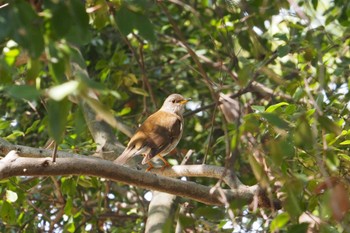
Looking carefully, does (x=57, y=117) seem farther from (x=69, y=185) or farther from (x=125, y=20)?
(x=69, y=185)

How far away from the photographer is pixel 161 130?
6234 millimetres

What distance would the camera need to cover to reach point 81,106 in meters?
2.12

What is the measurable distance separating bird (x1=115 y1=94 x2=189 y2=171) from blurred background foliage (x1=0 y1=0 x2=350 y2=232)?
0.20 metres

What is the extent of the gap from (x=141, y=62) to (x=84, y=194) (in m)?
1.74

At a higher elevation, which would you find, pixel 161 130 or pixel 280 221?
pixel 161 130

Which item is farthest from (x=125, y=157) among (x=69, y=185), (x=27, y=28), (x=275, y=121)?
(x=27, y=28)

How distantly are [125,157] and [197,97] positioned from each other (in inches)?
107

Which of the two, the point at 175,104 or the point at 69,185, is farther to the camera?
the point at 175,104

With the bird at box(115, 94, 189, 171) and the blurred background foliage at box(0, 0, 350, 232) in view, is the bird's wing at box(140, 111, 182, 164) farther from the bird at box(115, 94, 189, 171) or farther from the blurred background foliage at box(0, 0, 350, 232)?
the blurred background foliage at box(0, 0, 350, 232)

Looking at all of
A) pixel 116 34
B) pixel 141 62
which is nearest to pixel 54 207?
pixel 141 62

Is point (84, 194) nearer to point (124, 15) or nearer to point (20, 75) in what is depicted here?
point (20, 75)

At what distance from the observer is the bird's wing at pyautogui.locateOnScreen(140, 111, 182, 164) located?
5.89 meters

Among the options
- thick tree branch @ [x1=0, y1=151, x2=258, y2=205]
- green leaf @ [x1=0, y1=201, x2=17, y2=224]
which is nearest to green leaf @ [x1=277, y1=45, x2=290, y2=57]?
thick tree branch @ [x1=0, y1=151, x2=258, y2=205]

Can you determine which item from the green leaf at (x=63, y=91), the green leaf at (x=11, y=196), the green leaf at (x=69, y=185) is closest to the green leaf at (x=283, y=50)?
the green leaf at (x=69, y=185)
